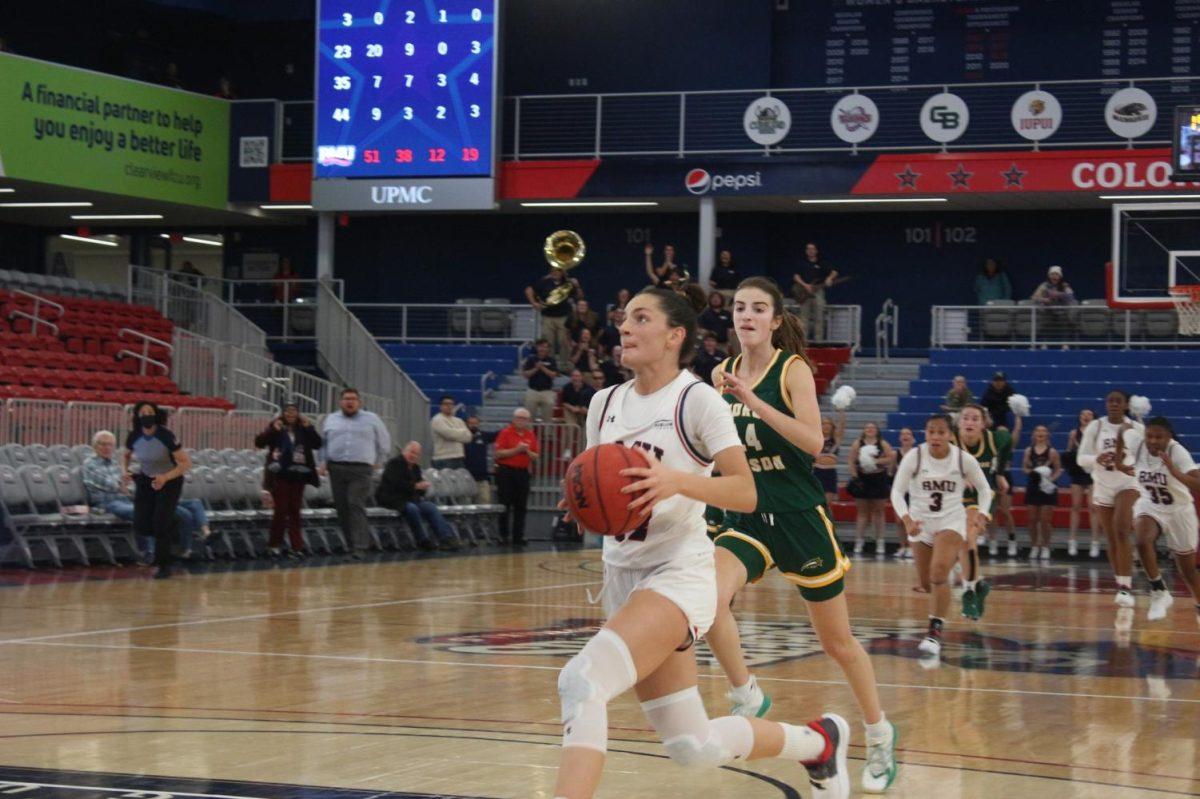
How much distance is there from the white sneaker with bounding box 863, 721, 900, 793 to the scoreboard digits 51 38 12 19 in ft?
78.0

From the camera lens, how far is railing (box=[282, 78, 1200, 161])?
30.4 metres

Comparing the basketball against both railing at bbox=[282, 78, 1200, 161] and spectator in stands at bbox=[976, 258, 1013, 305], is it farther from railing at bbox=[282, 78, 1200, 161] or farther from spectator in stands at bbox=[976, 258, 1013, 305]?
spectator in stands at bbox=[976, 258, 1013, 305]

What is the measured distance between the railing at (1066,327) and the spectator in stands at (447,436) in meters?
8.80

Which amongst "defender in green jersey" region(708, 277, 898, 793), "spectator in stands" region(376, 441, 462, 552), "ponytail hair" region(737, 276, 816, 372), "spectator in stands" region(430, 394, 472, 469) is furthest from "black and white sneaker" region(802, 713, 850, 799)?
"spectator in stands" region(430, 394, 472, 469)

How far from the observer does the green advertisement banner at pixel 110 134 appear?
2888 centimetres

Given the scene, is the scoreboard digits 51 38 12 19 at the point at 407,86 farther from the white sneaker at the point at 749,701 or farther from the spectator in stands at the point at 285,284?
the white sneaker at the point at 749,701

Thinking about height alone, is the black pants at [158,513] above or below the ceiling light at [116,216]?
below

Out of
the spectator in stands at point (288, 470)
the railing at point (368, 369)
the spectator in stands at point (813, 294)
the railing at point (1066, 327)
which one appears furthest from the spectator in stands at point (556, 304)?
the spectator in stands at point (288, 470)

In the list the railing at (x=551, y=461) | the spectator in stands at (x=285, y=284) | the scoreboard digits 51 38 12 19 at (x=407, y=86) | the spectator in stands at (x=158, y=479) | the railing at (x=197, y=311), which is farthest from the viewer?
the spectator in stands at (x=285, y=284)

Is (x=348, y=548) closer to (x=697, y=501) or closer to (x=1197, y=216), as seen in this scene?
(x=1197, y=216)

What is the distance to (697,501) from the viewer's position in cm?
579

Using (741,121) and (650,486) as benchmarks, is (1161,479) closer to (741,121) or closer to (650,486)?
(650,486)

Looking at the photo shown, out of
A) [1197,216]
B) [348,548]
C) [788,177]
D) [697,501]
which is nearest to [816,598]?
[697,501]

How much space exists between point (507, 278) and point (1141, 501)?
843 inches
